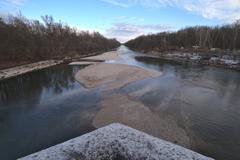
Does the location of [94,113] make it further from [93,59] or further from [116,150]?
[93,59]

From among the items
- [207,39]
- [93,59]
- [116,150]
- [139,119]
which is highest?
[207,39]

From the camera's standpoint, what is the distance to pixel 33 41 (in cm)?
3553

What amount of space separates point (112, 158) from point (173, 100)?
893 cm

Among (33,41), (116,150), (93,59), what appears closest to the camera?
(116,150)

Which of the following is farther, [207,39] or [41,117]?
[207,39]

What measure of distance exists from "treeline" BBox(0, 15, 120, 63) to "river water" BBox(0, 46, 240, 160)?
1492 cm

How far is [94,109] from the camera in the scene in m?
11.8

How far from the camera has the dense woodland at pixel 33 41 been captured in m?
29.5

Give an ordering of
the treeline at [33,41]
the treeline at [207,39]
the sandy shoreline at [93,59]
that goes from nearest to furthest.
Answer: the treeline at [33,41] < the sandy shoreline at [93,59] < the treeline at [207,39]

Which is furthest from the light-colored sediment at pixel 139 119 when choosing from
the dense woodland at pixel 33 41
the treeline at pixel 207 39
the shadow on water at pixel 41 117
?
the treeline at pixel 207 39

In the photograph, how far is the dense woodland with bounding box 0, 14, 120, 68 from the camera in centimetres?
2949

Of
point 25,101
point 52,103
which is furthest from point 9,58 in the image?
point 52,103

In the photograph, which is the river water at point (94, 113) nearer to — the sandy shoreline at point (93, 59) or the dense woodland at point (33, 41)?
the dense woodland at point (33, 41)

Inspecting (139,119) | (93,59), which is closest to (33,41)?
(93,59)
